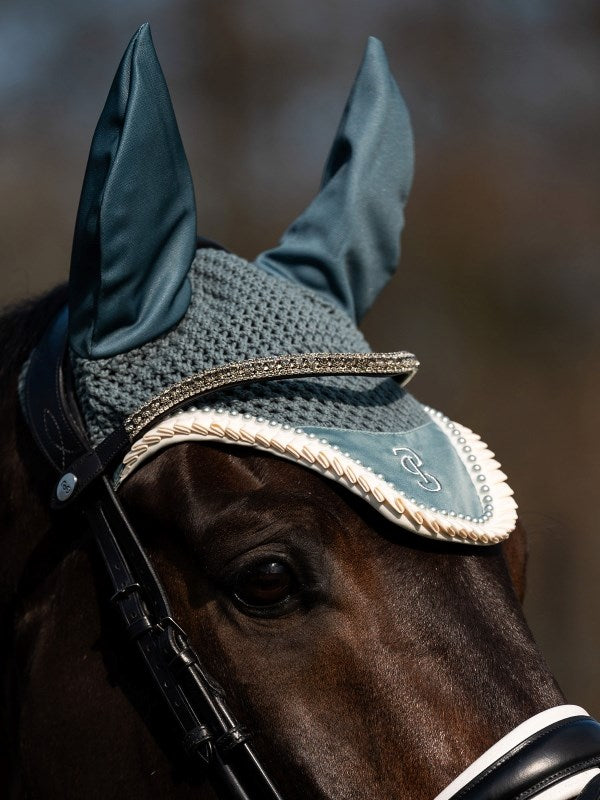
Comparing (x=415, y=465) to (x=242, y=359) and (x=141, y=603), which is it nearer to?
(x=242, y=359)

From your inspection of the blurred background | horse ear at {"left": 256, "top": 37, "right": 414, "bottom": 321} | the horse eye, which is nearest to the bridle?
the horse eye

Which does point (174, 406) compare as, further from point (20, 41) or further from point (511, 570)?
point (20, 41)

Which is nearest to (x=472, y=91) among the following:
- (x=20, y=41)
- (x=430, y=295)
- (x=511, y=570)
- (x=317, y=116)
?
(x=317, y=116)

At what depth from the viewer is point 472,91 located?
6219mm

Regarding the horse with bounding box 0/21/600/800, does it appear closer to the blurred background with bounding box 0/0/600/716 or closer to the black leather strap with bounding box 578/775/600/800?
the black leather strap with bounding box 578/775/600/800

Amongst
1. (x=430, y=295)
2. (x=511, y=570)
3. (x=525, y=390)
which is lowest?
(x=525, y=390)

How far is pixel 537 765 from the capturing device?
3.33ft

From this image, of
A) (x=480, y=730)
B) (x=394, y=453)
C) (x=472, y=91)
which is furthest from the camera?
(x=472, y=91)

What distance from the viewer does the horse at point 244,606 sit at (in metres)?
1.08

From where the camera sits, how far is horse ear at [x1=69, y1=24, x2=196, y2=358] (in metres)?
1.14

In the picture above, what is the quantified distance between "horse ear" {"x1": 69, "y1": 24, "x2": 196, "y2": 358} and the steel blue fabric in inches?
11.0

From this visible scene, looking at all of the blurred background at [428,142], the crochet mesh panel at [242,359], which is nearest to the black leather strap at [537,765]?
the crochet mesh panel at [242,359]

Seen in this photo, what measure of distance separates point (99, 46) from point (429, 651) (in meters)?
5.89

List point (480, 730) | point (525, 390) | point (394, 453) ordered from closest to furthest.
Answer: point (480, 730)
point (394, 453)
point (525, 390)
